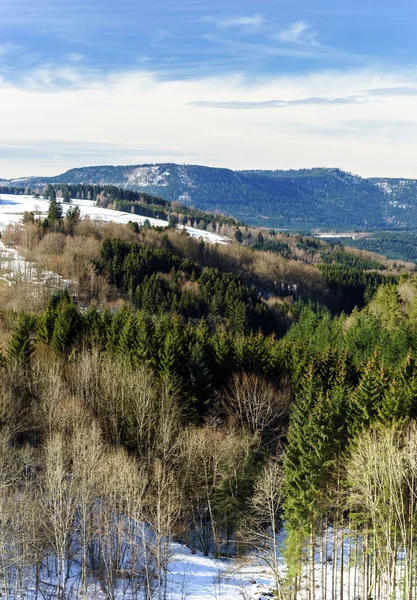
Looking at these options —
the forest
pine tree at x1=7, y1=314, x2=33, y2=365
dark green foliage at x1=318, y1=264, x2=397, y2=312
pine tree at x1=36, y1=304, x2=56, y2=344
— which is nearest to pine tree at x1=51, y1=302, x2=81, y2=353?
the forest

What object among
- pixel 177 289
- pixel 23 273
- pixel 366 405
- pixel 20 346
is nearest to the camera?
pixel 366 405

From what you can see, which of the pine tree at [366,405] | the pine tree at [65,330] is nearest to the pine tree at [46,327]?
the pine tree at [65,330]

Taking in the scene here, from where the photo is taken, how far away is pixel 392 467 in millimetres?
31406

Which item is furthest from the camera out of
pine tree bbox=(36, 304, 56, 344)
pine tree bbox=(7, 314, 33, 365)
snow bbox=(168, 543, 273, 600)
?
pine tree bbox=(36, 304, 56, 344)

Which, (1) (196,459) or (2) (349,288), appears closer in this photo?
(1) (196,459)

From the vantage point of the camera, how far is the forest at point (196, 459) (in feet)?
109

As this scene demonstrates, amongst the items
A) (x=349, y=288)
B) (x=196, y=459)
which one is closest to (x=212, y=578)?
(x=196, y=459)

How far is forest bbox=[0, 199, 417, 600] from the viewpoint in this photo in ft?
109

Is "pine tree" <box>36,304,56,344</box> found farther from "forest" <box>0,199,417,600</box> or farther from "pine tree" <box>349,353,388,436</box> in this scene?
"pine tree" <box>349,353,388,436</box>

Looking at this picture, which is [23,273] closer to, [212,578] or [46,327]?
[46,327]

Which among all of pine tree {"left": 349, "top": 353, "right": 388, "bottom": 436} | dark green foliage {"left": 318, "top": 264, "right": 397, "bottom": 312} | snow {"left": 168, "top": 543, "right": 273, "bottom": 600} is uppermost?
pine tree {"left": 349, "top": 353, "right": 388, "bottom": 436}

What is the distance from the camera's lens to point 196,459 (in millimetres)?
43812

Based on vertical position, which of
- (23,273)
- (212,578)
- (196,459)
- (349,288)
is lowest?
(212,578)

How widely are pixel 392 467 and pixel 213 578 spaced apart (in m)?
16.2
